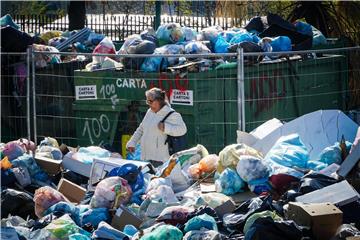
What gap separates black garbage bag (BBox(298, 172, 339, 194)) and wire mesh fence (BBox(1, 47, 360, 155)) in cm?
167

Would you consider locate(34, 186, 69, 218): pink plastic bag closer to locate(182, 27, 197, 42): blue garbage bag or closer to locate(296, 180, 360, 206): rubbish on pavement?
locate(296, 180, 360, 206): rubbish on pavement

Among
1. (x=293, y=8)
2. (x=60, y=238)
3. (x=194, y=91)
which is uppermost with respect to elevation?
(x=293, y=8)

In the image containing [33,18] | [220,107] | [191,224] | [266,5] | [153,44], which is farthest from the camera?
[33,18]

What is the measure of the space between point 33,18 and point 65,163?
12916 mm

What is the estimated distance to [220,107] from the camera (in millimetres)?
10750

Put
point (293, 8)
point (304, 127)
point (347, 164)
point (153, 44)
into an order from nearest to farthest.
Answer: point (347, 164) → point (304, 127) → point (153, 44) → point (293, 8)

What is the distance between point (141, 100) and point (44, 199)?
252 cm

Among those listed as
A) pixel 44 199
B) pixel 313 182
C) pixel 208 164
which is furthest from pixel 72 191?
pixel 313 182

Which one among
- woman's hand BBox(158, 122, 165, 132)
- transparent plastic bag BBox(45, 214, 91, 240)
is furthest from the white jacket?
transparent plastic bag BBox(45, 214, 91, 240)

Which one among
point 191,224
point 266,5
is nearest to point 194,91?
point 191,224

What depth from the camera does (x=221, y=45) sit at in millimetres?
11797

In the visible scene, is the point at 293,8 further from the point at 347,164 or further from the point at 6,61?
the point at 347,164

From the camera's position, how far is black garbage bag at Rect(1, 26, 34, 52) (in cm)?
1241

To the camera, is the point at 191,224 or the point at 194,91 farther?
the point at 194,91
